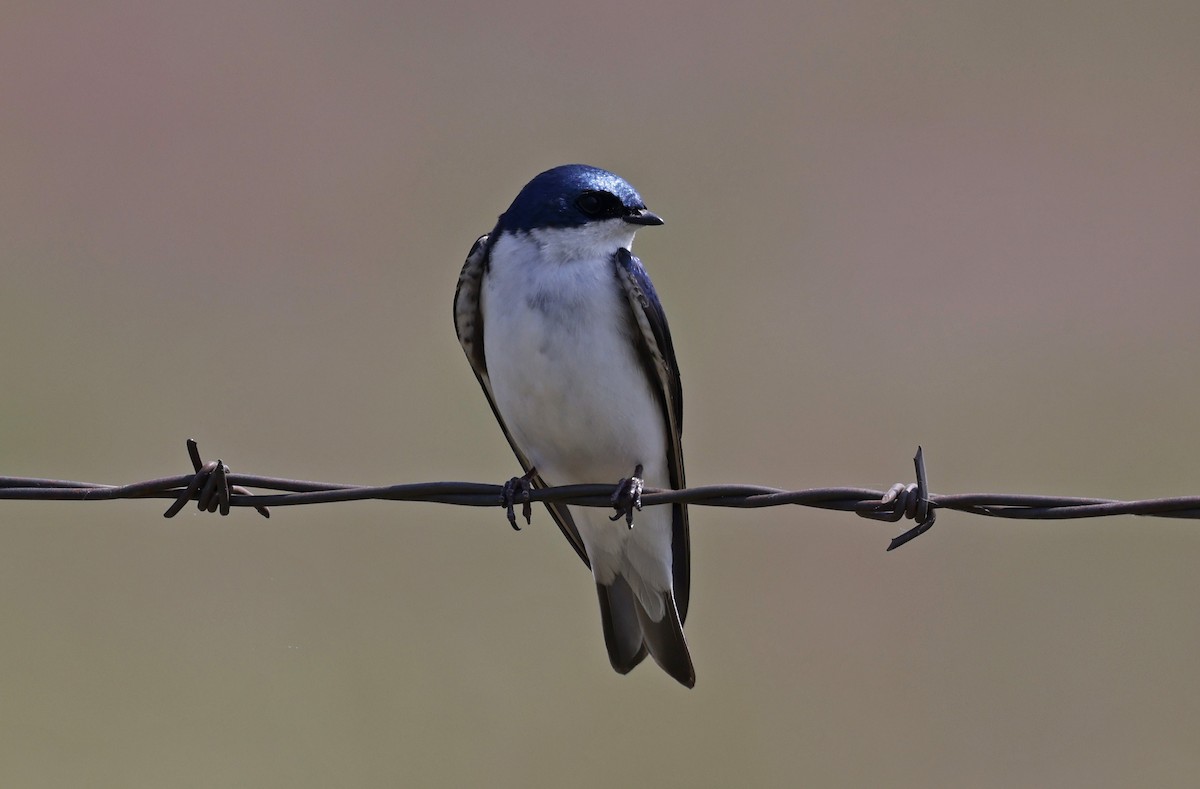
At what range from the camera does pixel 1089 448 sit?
8.98 meters

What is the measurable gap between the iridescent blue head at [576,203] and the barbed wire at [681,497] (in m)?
1.29

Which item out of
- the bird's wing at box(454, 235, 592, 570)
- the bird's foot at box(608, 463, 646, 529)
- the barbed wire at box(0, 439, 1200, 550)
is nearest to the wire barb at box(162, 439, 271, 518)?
the barbed wire at box(0, 439, 1200, 550)

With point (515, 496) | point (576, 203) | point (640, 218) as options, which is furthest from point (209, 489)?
point (640, 218)

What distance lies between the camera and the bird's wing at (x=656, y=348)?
13.8 feet

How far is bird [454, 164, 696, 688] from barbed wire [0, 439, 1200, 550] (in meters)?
0.75

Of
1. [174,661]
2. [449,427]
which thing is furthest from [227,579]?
[449,427]

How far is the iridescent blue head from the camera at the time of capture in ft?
14.3

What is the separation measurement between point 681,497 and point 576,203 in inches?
57.8

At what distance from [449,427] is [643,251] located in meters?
2.19

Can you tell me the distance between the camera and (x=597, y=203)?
4.39 metres

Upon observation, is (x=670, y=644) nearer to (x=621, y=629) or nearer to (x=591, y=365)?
(x=621, y=629)

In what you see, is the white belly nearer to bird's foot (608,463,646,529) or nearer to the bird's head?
the bird's head

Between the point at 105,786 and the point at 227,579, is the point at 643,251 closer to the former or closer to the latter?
the point at 227,579

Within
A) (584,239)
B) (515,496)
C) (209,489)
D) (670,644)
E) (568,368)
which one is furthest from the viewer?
(670,644)
